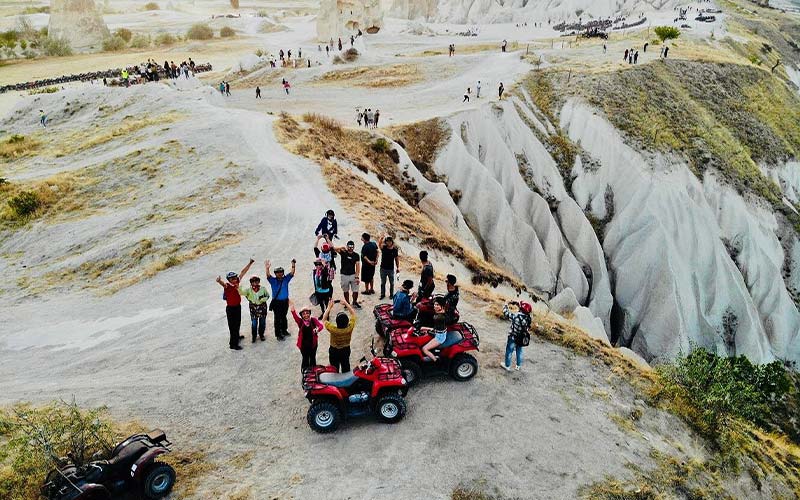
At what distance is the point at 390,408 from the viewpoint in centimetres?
1016

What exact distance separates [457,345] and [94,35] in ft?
270

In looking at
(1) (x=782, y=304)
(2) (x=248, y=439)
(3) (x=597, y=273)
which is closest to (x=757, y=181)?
(1) (x=782, y=304)

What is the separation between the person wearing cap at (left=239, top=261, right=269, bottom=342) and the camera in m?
12.1

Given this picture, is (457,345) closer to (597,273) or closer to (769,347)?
(597,273)

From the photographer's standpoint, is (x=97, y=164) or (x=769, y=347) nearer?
(x=97, y=164)

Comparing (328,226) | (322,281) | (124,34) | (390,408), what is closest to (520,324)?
(390,408)

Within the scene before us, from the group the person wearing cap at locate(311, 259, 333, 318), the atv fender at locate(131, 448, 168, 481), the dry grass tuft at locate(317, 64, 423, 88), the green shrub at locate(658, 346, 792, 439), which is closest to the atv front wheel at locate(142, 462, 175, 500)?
the atv fender at locate(131, 448, 168, 481)

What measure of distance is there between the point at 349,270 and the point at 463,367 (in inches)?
153

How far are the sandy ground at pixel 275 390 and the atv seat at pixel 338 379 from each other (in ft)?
3.08

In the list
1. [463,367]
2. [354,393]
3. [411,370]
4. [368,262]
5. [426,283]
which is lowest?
[463,367]

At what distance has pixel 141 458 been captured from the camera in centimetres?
824

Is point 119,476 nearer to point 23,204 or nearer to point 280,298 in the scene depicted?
point 280,298

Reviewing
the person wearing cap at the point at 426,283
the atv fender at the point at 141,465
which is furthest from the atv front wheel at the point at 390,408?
the atv fender at the point at 141,465

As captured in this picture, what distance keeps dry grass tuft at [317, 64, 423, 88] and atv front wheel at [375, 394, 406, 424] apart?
42.8 metres
